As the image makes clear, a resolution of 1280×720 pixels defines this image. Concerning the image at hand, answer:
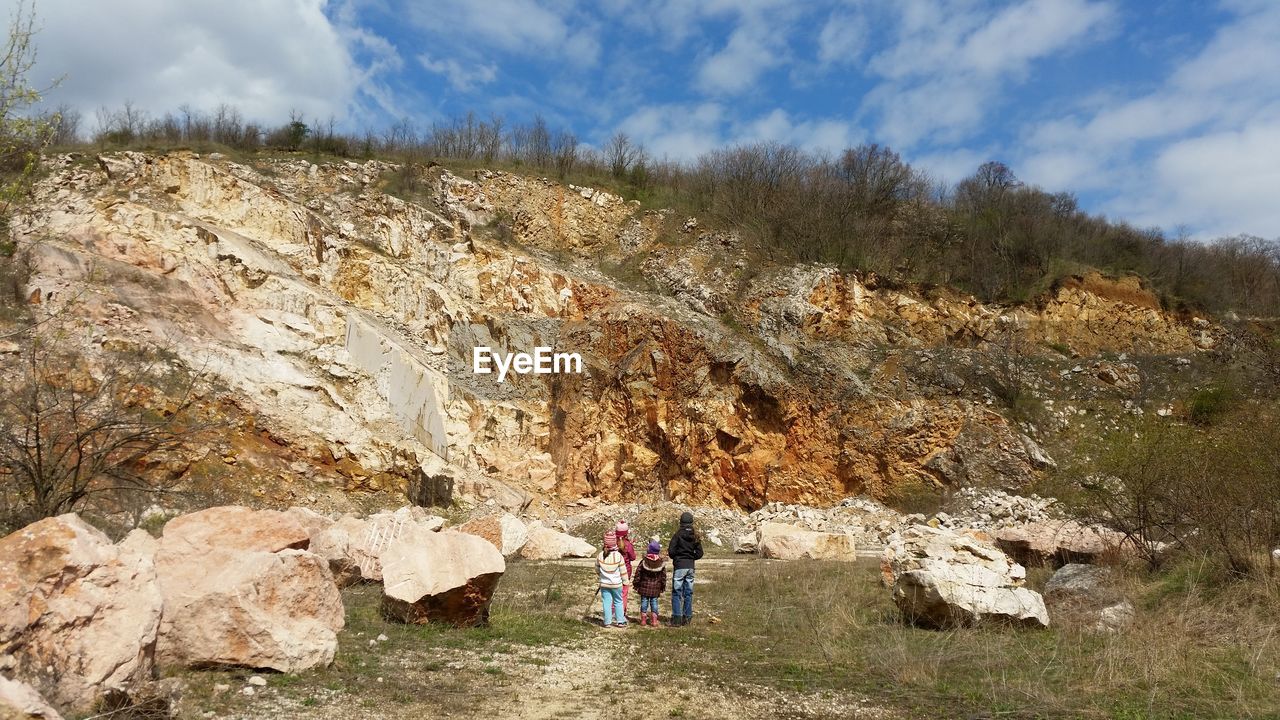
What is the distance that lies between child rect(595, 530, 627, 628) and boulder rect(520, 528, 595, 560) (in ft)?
25.7

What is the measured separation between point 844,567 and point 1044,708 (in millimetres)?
9639

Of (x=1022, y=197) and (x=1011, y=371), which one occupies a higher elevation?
(x=1022, y=197)

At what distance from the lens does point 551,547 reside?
58.0ft

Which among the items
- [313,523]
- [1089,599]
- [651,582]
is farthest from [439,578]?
[1089,599]

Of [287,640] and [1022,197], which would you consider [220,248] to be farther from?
[1022,197]

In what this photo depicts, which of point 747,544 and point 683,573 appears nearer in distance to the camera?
point 683,573

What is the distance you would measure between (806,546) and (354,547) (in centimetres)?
1084

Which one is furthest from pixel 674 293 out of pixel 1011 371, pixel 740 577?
pixel 740 577

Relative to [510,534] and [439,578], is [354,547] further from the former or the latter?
[510,534]

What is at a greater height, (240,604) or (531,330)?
(531,330)

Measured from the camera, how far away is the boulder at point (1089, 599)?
28.2 ft

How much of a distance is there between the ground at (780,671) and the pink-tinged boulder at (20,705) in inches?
66.8

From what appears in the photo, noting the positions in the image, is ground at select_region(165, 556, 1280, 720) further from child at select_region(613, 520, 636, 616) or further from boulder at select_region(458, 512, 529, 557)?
boulder at select_region(458, 512, 529, 557)

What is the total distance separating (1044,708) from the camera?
18.9ft
